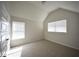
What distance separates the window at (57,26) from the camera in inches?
49.1

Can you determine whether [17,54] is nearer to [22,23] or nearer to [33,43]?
[33,43]

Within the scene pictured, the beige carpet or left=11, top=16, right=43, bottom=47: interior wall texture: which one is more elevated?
left=11, top=16, right=43, bottom=47: interior wall texture

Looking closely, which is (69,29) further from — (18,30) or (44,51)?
(18,30)

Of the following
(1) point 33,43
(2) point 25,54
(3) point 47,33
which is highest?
(3) point 47,33

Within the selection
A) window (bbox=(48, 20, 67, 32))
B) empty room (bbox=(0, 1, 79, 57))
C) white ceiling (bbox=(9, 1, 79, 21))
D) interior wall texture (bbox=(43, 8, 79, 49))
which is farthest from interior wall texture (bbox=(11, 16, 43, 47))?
interior wall texture (bbox=(43, 8, 79, 49))

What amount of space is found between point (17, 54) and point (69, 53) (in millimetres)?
1056

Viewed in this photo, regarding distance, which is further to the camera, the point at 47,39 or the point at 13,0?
the point at 47,39

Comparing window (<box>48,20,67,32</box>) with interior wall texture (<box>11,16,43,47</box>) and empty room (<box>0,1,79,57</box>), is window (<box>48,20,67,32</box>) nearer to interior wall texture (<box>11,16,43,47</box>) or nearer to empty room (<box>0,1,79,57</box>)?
empty room (<box>0,1,79,57</box>)

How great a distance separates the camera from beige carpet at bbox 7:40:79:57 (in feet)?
3.97

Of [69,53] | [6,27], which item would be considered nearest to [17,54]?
[6,27]

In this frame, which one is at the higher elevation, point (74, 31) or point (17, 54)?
point (74, 31)

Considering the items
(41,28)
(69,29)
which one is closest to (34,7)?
(41,28)

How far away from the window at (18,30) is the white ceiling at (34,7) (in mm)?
180

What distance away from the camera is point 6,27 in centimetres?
115
